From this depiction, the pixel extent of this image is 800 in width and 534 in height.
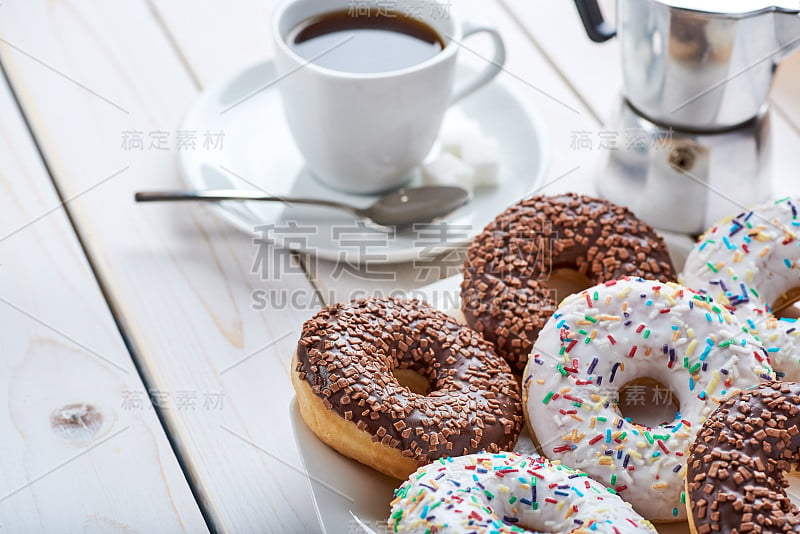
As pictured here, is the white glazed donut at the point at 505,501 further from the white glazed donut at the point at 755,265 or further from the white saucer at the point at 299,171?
the white saucer at the point at 299,171

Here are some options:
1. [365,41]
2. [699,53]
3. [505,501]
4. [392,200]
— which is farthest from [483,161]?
[505,501]

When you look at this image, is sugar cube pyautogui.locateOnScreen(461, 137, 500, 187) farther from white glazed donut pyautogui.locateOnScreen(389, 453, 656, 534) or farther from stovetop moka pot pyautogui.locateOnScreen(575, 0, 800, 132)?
white glazed donut pyautogui.locateOnScreen(389, 453, 656, 534)

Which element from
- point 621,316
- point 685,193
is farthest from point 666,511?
point 685,193

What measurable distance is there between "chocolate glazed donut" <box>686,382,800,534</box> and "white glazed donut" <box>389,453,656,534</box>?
0.07m

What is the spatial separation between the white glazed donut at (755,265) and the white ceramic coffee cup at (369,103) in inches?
18.1

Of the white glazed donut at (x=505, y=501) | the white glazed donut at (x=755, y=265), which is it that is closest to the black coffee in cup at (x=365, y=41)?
the white glazed donut at (x=755, y=265)

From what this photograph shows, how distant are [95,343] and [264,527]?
0.37 m

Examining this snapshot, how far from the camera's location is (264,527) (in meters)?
1.04

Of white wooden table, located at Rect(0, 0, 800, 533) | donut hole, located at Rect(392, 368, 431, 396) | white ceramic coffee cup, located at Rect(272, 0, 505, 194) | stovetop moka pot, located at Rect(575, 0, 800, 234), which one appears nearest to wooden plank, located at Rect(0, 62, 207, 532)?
white wooden table, located at Rect(0, 0, 800, 533)

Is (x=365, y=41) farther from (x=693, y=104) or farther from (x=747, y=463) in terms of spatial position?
(x=747, y=463)

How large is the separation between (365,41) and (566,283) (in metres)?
0.50

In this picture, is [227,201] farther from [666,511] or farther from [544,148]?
[666,511]

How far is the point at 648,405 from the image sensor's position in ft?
3.42

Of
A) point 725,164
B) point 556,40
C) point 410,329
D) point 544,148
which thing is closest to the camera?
point 410,329
